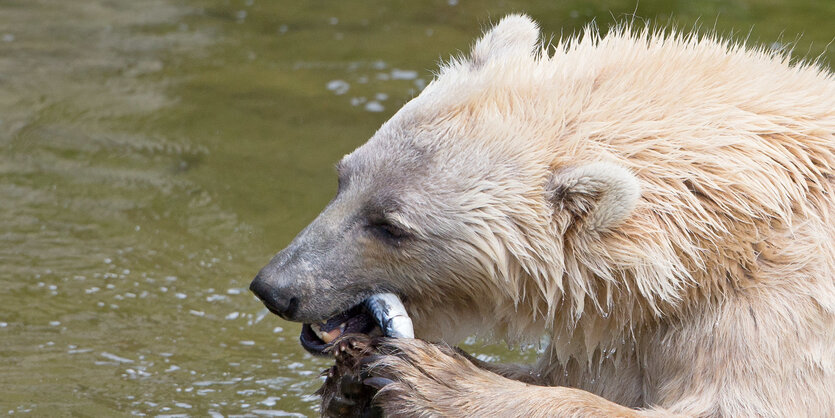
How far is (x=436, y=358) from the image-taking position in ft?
13.6

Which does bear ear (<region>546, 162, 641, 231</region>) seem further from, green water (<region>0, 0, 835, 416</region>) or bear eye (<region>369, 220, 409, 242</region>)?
green water (<region>0, 0, 835, 416</region>)

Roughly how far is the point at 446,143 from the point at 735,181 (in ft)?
3.44

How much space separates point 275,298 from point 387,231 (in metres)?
0.49

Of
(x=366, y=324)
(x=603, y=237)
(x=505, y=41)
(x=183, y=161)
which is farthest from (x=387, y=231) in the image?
(x=183, y=161)

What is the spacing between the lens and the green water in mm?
5855

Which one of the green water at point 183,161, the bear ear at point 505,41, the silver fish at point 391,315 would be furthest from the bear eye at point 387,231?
the green water at point 183,161

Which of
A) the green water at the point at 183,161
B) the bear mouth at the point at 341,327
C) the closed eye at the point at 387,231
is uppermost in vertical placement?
the closed eye at the point at 387,231

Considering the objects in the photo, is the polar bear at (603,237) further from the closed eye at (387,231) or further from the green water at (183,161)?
the green water at (183,161)

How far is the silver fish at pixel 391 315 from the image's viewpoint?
4188mm

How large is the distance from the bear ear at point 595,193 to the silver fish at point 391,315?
0.71 metres

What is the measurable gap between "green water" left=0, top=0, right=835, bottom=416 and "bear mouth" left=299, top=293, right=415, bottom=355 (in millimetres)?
1108

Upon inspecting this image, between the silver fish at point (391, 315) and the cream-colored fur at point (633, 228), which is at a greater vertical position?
the cream-colored fur at point (633, 228)

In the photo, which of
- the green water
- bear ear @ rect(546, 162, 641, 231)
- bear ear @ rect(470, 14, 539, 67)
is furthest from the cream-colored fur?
the green water

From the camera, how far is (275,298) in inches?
165
